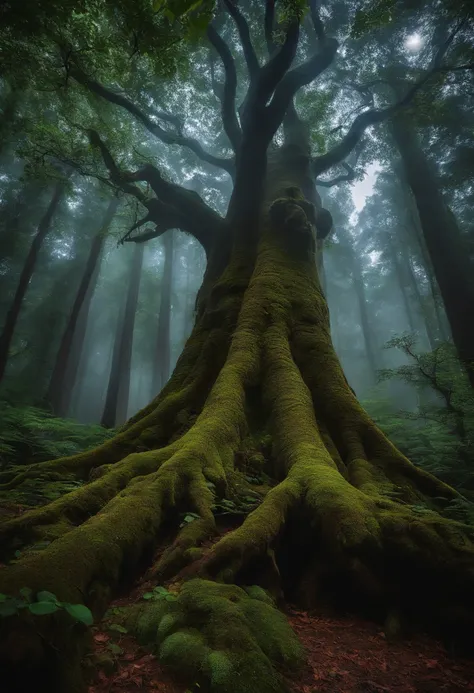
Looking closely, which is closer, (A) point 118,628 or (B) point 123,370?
(A) point 118,628

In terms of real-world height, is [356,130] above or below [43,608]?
above

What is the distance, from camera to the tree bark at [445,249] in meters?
8.66

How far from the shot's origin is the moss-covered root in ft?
4.82

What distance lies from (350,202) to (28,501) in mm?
30459

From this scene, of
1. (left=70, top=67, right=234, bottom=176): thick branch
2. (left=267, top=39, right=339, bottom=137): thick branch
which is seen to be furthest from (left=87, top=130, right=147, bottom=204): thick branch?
(left=267, top=39, right=339, bottom=137): thick branch

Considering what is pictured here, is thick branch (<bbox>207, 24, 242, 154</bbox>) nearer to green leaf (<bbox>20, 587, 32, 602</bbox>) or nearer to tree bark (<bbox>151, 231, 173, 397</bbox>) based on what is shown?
green leaf (<bbox>20, 587, 32, 602</bbox>)

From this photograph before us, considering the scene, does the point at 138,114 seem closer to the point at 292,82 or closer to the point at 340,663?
the point at 292,82

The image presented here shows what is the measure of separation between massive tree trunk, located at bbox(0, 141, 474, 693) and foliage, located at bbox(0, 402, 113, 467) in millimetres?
2057

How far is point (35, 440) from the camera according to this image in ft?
22.4

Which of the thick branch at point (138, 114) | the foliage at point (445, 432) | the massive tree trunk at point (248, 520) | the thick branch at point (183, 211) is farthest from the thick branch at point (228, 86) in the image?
the foliage at point (445, 432)

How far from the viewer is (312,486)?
2.85 m

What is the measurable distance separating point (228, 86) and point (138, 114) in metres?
2.35

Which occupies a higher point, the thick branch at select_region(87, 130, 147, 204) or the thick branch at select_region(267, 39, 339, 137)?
the thick branch at select_region(267, 39, 339, 137)

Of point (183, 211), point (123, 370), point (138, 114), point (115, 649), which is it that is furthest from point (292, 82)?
point (123, 370)
